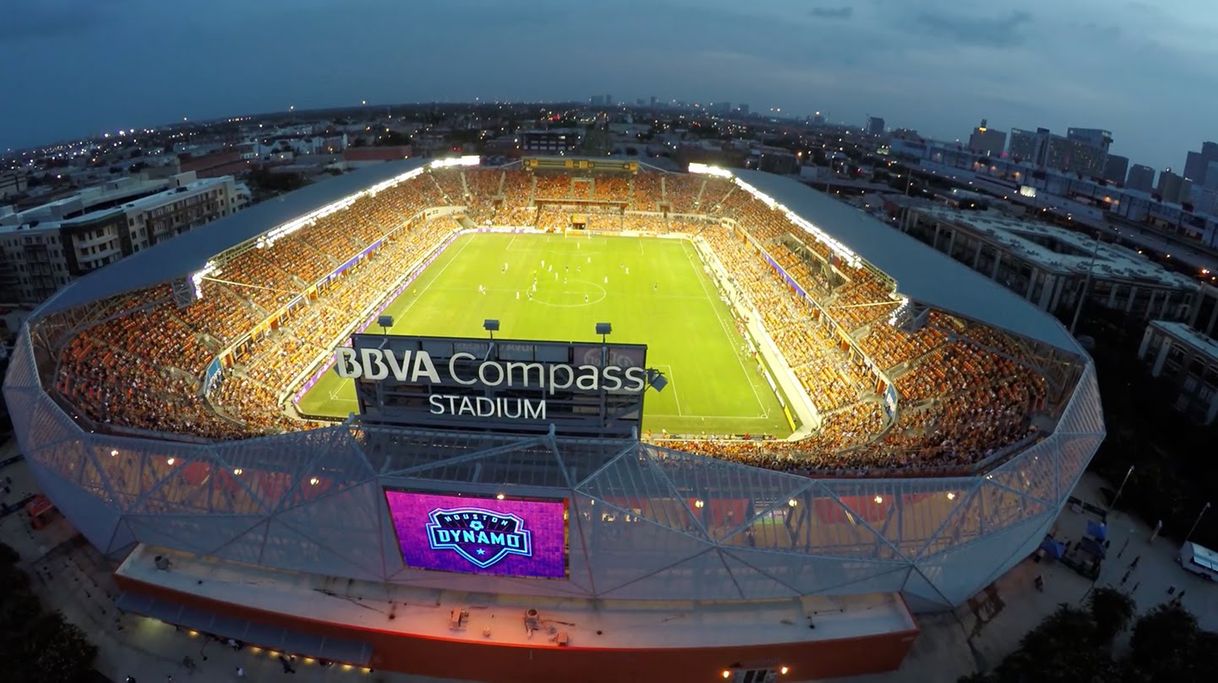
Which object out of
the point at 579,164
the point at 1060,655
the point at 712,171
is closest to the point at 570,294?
the point at 579,164

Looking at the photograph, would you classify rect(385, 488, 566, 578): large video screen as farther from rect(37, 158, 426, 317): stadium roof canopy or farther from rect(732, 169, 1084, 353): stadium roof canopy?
rect(732, 169, 1084, 353): stadium roof canopy

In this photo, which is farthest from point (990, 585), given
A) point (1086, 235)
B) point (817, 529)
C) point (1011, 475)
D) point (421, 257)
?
point (1086, 235)

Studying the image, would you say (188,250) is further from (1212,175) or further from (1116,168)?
(1116,168)

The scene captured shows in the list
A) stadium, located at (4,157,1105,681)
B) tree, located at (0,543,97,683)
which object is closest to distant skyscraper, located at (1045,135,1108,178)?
stadium, located at (4,157,1105,681)

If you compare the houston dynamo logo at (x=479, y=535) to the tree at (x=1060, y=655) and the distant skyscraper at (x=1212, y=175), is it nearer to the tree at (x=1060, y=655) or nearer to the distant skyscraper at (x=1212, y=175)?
the tree at (x=1060, y=655)

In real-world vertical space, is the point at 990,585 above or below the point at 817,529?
below

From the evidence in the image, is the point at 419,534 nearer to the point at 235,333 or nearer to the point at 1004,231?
the point at 235,333
